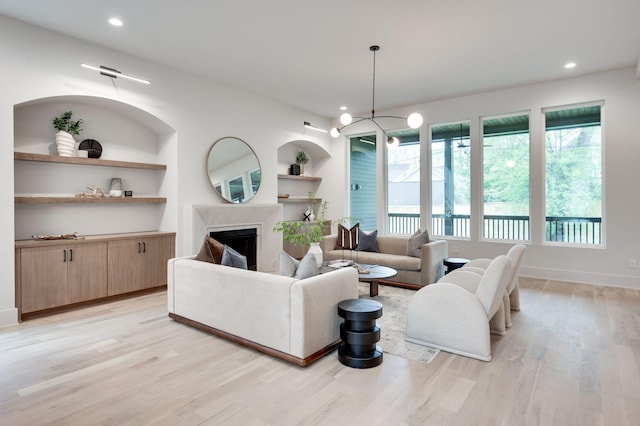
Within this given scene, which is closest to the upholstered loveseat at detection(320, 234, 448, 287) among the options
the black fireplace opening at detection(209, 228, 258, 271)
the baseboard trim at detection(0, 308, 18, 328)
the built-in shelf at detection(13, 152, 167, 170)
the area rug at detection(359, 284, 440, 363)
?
the area rug at detection(359, 284, 440, 363)

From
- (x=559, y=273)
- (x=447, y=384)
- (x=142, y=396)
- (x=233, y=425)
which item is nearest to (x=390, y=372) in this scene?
(x=447, y=384)

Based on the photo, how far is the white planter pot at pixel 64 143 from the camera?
13.8ft

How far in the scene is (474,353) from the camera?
9.46 ft

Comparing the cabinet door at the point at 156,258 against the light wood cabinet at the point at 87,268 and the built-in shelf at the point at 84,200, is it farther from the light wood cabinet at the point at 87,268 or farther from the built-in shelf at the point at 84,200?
the built-in shelf at the point at 84,200

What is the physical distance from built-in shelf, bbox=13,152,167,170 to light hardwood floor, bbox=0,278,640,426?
1.83 meters

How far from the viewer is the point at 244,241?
6176 millimetres

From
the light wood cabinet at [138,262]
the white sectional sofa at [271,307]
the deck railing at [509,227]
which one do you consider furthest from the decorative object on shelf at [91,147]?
the deck railing at [509,227]

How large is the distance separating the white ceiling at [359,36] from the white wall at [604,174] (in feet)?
0.91

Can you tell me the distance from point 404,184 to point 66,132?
572 cm

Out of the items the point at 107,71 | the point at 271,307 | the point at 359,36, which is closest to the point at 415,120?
the point at 359,36

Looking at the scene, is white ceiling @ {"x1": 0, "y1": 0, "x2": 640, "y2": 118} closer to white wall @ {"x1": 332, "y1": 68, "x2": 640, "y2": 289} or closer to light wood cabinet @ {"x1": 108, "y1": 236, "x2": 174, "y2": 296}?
white wall @ {"x1": 332, "y1": 68, "x2": 640, "y2": 289}

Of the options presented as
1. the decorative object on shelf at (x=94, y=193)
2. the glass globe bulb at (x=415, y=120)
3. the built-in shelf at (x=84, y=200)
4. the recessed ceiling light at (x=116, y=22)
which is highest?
the recessed ceiling light at (x=116, y=22)

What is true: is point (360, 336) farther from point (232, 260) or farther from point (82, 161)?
point (82, 161)

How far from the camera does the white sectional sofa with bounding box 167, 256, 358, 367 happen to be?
2.71 m
